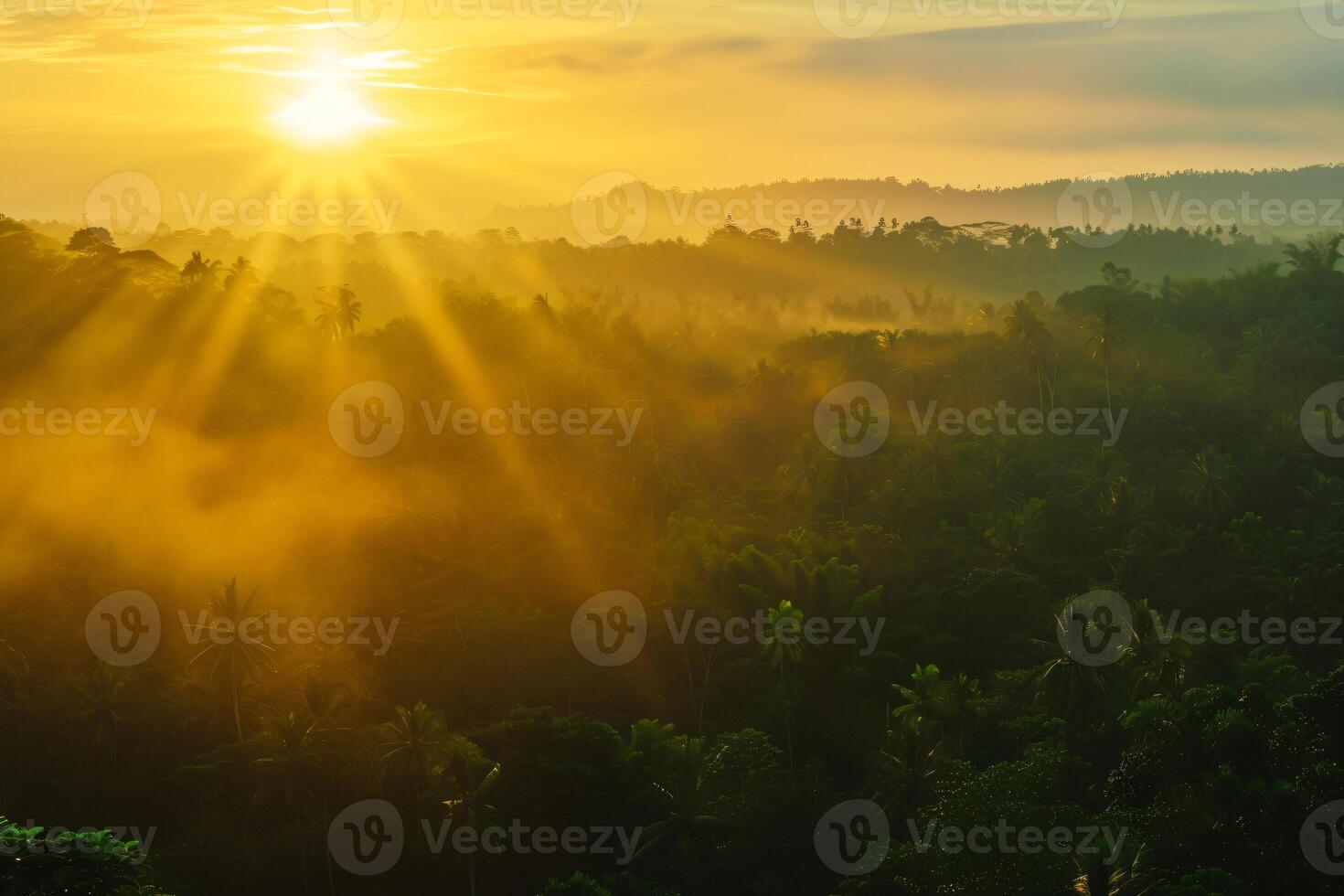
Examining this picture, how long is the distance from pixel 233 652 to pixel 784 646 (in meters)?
23.7

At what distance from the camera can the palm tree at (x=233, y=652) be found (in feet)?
177

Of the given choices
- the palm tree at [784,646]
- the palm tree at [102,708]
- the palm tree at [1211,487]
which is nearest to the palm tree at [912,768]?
the palm tree at [784,646]

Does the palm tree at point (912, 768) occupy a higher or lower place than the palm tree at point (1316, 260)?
lower

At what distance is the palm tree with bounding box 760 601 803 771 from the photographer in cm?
5734

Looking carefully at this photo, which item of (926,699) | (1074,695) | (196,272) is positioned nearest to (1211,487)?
(1074,695)

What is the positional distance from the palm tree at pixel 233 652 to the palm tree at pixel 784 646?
2211 centimetres

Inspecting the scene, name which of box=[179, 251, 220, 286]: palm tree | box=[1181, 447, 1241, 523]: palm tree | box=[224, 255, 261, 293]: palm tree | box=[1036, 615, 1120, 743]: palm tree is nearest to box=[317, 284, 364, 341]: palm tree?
box=[224, 255, 261, 293]: palm tree

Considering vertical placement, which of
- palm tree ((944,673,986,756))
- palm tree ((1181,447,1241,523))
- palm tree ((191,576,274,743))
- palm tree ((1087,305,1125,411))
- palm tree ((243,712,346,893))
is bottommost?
palm tree ((243,712,346,893))

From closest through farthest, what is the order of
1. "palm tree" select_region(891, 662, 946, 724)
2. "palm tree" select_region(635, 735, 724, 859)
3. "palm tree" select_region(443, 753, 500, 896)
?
"palm tree" select_region(443, 753, 500, 896)
"palm tree" select_region(635, 735, 724, 859)
"palm tree" select_region(891, 662, 946, 724)

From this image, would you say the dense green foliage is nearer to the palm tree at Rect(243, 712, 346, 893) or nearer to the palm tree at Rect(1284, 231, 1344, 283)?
the palm tree at Rect(243, 712, 346, 893)

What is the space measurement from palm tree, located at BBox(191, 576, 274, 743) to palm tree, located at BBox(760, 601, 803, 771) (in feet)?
72.5

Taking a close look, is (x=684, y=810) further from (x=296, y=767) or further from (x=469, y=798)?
(x=296, y=767)

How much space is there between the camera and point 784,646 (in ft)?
189

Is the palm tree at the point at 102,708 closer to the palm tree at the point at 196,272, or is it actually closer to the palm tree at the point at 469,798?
the palm tree at the point at 469,798
